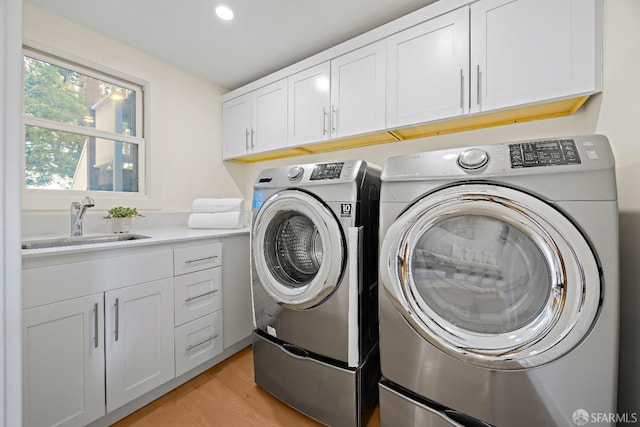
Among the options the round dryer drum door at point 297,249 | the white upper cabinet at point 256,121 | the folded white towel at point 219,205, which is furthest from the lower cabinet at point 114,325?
the white upper cabinet at point 256,121

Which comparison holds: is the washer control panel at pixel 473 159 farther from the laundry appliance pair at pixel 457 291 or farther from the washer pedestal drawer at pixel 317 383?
the washer pedestal drawer at pixel 317 383

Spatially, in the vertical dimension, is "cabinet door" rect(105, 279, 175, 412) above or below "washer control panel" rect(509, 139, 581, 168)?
below

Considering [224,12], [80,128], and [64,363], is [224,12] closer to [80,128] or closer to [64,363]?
[80,128]

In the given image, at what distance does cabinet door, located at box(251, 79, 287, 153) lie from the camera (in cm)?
220

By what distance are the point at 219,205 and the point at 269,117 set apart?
0.88 m

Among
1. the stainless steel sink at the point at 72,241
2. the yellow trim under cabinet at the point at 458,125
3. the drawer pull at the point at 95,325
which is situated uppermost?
the yellow trim under cabinet at the point at 458,125

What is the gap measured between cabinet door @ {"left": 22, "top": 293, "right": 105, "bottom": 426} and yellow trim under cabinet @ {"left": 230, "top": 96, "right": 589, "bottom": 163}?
1.68 metres

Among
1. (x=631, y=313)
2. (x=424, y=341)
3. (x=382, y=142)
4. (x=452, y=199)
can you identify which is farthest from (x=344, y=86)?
(x=631, y=313)

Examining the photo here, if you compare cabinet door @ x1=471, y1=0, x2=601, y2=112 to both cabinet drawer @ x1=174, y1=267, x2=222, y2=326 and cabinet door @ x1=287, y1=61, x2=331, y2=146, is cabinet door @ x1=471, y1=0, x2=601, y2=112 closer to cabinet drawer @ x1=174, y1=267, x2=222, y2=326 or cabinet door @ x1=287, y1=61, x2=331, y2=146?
cabinet door @ x1=287, y1=61, x2=331, y2=146

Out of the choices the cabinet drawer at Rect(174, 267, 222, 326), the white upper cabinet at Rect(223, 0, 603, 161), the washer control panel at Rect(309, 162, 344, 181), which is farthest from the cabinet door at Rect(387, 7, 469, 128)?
the cabinet drawer at Rect(174, 267, 222, 326)

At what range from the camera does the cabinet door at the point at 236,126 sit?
2.46 metres

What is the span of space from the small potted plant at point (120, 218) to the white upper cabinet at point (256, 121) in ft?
3.51

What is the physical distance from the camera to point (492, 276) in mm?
931

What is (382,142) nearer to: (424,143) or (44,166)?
(424,143)
